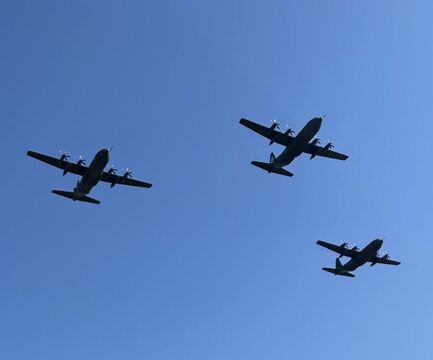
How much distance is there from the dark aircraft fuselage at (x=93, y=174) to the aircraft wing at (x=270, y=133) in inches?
723

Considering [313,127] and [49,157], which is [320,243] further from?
[49,157]

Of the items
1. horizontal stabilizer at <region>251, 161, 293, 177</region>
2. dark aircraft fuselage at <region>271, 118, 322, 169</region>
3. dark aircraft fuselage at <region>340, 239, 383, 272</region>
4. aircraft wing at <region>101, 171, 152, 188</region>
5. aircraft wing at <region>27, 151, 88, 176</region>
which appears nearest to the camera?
dark aircraft fuselage at <region>271, 118, 322, 169</region>

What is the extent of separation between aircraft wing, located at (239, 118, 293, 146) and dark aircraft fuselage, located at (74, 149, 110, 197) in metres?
18.4

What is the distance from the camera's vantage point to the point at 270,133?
7500cm

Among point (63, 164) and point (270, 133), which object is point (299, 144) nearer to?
point (270, 133)

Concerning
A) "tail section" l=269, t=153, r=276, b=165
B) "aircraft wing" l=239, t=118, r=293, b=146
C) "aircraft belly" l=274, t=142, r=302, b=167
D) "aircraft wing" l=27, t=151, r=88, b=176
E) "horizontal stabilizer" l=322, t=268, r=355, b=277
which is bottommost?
"horizontal stabilizer" l=322, t=268, r=355, b=277

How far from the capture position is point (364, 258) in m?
81.1

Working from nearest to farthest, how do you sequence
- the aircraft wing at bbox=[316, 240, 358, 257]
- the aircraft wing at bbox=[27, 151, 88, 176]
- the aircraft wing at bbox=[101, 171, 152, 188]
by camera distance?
the aircraft wing at bbox=[27, 151, 88, 176], the aircraft wing at bbox=[101, 171, 152, 188], the aircraft wing at bbox=[316, 240, 358, 257]

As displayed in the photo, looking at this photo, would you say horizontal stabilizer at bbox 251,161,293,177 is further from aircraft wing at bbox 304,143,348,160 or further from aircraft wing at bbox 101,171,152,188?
aircraft wing at bbox 101,171,152,188

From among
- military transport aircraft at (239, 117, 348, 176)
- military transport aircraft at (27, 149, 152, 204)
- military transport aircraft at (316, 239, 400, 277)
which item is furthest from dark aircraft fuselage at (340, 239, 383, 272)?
military transport aircraft at (27, 149, 152, 204)

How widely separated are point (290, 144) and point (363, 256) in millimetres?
19466

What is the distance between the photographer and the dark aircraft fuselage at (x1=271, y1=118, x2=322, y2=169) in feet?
222

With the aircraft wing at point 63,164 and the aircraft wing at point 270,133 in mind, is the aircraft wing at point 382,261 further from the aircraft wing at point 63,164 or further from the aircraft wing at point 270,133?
the aircraft wing at point 63,164

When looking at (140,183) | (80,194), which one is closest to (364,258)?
(140,183)
